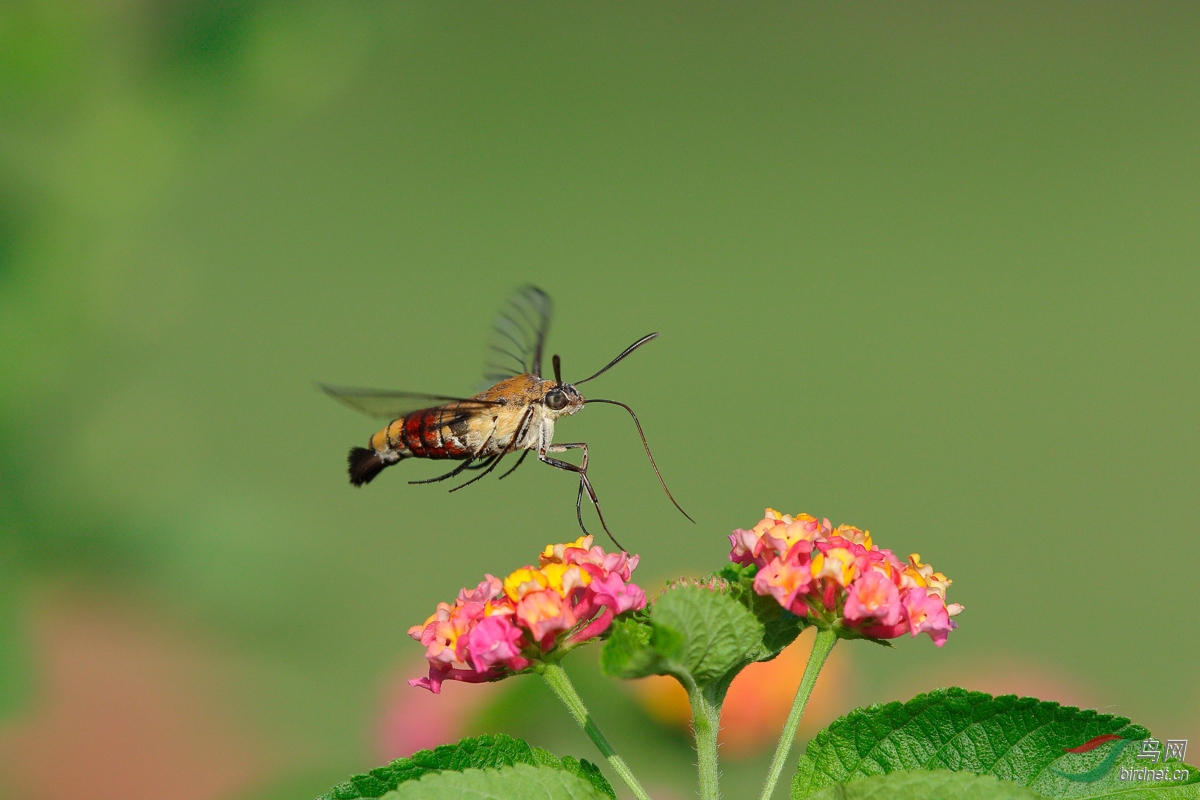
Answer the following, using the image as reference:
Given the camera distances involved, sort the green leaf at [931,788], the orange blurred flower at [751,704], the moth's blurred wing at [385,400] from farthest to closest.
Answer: the orange blurred flower at [751,704] < the moth's blurred wing at [385,400] < the green leaf at [931,788]

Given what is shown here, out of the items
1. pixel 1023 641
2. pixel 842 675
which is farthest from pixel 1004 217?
pixel 842 675

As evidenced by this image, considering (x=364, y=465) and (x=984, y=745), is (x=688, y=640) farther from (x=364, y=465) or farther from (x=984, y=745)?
(x=364, y=465)

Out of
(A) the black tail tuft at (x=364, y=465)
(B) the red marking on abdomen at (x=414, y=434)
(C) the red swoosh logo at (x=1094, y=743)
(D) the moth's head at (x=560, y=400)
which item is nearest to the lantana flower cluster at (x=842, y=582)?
(C) the red swoosh logo at (x=1094, y=743)

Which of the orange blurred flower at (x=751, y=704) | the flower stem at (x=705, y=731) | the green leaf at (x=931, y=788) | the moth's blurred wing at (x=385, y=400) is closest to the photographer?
the green leaf at (x=931, y=788)

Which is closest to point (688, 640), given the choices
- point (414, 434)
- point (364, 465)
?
point (414, 434)

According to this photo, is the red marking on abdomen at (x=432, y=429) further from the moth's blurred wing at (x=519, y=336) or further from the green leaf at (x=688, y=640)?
the green leaf at (x=688, y=640)

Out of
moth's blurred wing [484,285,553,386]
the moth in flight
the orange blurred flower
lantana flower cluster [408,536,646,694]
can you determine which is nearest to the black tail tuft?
the moth in flight

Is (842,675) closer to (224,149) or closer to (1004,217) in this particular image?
(224,149)
